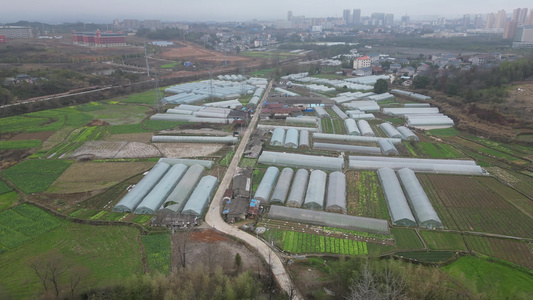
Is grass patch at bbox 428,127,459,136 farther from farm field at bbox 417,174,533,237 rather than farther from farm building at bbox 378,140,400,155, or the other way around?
farm field at bbox 417,174,533,237

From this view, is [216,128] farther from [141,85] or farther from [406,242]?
[141,85]

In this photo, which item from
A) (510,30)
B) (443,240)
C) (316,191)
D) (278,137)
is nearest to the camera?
(443,240)

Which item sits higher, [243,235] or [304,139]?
[304,139]

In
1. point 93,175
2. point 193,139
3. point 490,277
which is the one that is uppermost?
point 193,139

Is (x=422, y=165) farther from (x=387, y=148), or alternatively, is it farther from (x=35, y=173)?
(x=35, y=173)

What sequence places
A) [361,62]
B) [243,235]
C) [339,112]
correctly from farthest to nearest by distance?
[361,62] < [339,112] < [243,235]

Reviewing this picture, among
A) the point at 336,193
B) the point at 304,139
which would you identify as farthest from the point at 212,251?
the point at 304,139

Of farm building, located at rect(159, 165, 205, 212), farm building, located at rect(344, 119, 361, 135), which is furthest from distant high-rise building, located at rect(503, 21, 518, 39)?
farm building, located at rect(159, 165, 205, 212)
